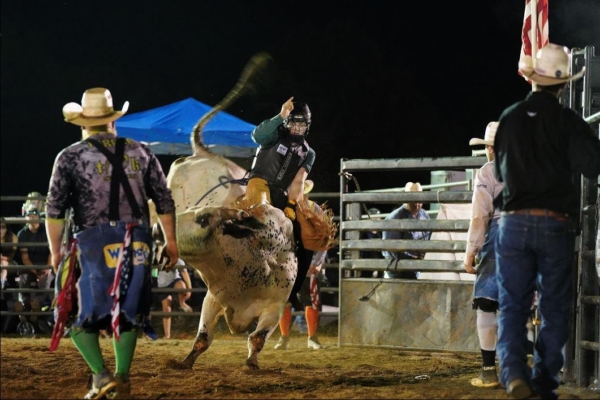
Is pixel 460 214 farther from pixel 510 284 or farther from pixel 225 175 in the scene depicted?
pixel 510 284

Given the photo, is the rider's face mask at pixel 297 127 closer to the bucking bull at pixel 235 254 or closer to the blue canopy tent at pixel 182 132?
the bucking bull at pixel 235 254

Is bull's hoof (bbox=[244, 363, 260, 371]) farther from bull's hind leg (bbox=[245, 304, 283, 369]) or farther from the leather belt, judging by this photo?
the leather belt

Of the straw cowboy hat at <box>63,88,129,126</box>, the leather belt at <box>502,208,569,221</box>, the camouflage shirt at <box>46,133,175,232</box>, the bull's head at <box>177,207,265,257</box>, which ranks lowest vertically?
the bull's head at <box>177,207,265,257</box>

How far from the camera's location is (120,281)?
5.30 meters

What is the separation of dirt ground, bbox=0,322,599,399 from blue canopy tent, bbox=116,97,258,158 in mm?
4654

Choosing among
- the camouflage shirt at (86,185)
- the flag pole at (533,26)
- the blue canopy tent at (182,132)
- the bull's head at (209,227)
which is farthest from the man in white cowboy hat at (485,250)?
the blue canopy tent at (182,132)

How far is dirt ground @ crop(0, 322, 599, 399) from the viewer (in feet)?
18.9

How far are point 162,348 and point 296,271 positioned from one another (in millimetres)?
2503

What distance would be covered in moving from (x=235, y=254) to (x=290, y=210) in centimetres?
84

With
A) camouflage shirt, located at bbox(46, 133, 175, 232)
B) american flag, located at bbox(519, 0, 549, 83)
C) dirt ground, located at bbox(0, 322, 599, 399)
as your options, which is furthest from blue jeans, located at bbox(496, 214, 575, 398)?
american flag, located at bbox(519, 0, 549, 83)

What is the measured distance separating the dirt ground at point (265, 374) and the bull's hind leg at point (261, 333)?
118 millimetres

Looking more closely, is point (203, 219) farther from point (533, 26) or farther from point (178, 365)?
point (533, 26)

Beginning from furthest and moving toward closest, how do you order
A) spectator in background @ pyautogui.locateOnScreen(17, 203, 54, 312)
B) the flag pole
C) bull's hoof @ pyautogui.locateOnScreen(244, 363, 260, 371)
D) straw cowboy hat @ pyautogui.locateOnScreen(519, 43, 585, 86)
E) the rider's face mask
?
spectator in background @ pyautogui.locateOnScreen(17, 203, 54, 312), the flag pole, the rider's face mask, bull's hoof @ pyautogui.locateOnScreen(244, 363, 260, 371), straw cowboy hat @ pyautogui.locateOnScreen(519, 43, 585, 86)

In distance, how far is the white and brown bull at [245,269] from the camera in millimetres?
7062
